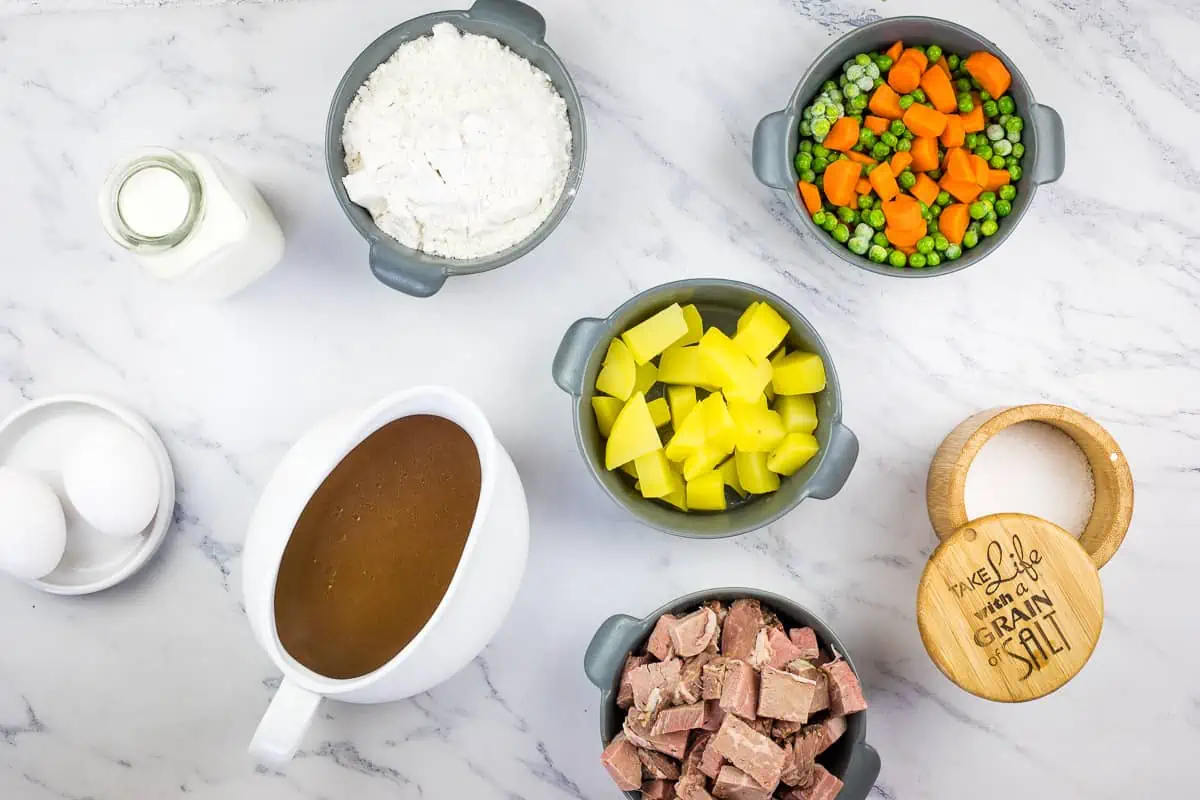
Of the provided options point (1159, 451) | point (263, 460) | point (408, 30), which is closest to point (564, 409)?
point (263, 460)

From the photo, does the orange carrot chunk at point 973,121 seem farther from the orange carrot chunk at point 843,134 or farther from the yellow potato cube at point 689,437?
the yellow potato cube at point 689,437

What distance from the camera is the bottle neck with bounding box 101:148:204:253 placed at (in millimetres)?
1357

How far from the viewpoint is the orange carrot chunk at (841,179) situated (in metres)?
1.51

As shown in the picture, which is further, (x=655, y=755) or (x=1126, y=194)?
(x=1126, y=194)

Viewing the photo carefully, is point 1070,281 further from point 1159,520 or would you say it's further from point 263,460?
point 263,460

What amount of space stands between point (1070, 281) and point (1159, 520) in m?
0.40

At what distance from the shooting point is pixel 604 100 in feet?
5.33

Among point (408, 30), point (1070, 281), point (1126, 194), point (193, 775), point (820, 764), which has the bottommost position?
point (193, 775)

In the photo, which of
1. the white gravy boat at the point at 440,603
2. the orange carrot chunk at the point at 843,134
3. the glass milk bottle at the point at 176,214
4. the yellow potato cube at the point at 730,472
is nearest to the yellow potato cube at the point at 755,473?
the yellow potato cube at the point at 730,472

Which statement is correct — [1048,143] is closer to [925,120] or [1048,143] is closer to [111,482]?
[925,120]

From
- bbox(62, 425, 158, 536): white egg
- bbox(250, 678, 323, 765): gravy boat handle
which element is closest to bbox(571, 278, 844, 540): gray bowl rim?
bbox(250, 678, 323, 765): gravy boat handle

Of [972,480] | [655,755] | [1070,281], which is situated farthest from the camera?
[1070,281]

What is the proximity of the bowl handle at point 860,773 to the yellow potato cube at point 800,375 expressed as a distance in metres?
0.48

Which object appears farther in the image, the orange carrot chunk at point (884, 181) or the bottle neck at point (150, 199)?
the orange carrot chunk at point (884, 181)
